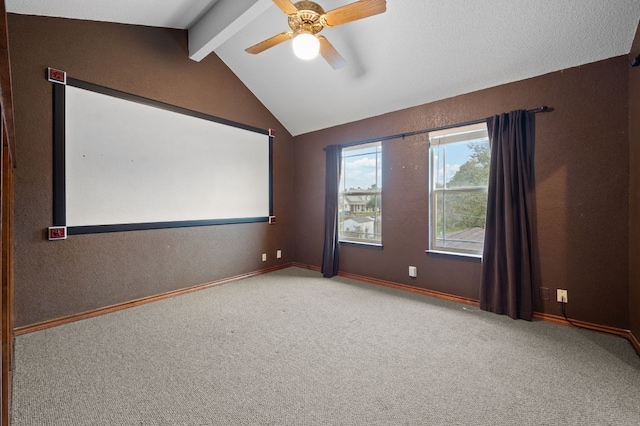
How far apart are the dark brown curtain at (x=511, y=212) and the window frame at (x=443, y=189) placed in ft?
0.86

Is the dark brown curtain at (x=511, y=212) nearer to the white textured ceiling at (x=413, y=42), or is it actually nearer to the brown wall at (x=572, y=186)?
the brown wall at (x=572, y=186)

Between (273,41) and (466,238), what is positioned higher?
(273,41)

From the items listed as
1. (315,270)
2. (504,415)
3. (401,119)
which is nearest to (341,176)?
(401,119)

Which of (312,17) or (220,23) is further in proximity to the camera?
(220,23)

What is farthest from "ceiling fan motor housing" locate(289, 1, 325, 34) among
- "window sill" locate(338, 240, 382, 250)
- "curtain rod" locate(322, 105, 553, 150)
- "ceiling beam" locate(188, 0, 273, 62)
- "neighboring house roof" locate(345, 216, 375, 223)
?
"window sill" locate(338, 240, 382, 250)

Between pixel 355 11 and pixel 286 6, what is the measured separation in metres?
0.49

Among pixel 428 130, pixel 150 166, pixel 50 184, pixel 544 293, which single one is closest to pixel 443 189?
pixel 428 130

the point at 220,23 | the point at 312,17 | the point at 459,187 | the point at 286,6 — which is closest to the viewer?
the point at 286,6

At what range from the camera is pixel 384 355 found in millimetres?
2123

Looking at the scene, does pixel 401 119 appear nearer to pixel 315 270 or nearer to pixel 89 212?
pixel 315 270

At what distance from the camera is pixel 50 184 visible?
2613mm

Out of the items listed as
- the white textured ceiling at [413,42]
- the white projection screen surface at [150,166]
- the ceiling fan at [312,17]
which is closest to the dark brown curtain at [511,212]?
the white textured ceiling at [413,42]

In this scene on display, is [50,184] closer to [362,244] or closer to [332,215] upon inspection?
[332,215]

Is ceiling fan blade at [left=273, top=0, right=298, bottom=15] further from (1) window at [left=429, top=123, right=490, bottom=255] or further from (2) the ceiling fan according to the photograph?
(1) window at [left=429, top=123, right=490, bottom=255]
